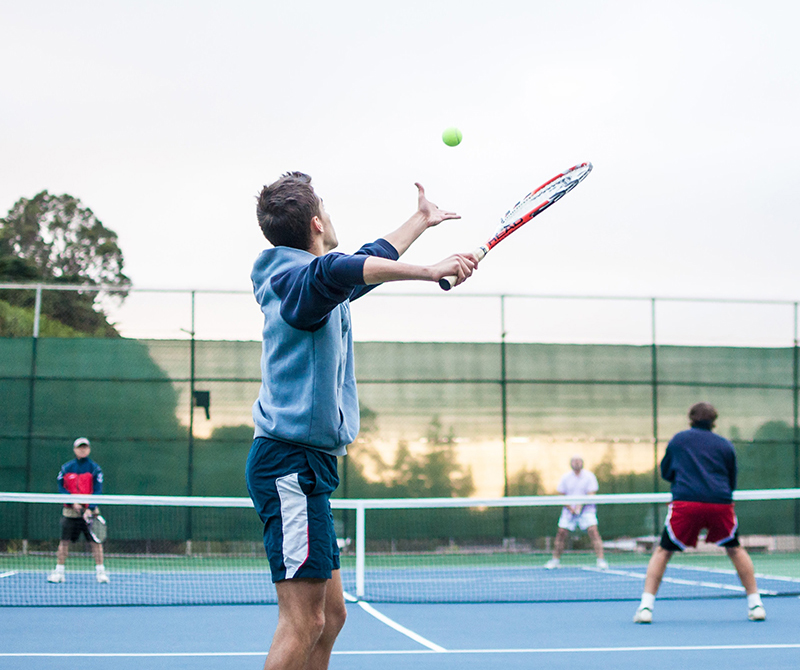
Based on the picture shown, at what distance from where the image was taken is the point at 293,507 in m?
2.64

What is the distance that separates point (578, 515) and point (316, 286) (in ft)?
31.2

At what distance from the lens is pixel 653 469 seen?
1380cm

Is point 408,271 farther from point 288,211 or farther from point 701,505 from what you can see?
point 701,505

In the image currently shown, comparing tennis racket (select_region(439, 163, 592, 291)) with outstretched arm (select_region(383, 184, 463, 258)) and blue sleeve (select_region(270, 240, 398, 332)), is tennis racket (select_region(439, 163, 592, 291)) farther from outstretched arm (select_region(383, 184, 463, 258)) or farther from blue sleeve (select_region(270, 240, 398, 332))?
blue sleeve (select_region(270, 240, 398, 332))

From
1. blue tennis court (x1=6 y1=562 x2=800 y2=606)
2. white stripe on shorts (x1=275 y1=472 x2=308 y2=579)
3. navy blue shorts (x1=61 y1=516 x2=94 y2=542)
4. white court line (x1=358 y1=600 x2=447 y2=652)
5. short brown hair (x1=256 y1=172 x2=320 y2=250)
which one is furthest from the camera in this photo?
navy blue shorts (x1=61 y1=516 x2=94 y2=542)

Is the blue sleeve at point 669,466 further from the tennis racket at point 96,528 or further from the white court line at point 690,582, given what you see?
the tennis racket at point 96,528

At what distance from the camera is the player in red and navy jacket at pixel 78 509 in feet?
30.4

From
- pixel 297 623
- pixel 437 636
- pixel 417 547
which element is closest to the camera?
pixel 297 623

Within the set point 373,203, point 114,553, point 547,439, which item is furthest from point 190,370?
point 373,203

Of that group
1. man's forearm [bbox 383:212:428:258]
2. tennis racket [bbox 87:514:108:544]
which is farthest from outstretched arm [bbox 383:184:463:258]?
tennis racket [bbox 87:514:108:544]

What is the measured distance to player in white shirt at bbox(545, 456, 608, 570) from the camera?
1128cm

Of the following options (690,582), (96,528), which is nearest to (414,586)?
(690,582)

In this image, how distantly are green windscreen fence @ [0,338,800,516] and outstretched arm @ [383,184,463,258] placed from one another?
1018cm

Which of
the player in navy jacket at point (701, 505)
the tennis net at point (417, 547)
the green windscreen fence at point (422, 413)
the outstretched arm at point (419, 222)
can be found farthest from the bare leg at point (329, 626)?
the green windscreen fence at point (422, 413)
